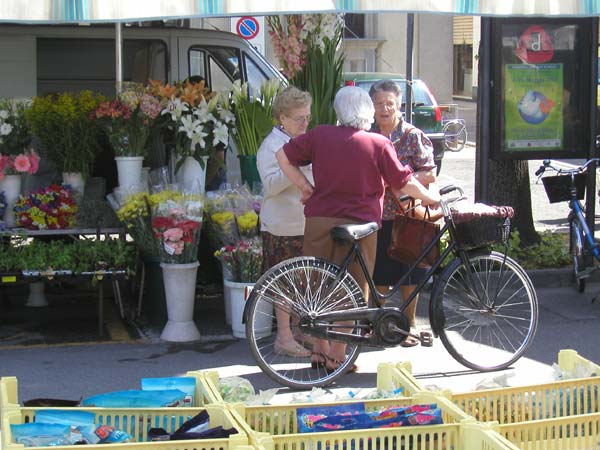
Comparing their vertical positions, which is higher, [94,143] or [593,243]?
[94,143]

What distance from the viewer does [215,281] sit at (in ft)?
26.8

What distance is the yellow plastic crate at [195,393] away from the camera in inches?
149

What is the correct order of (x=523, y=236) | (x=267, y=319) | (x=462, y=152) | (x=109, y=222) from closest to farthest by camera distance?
(x=267, y=319) → (x=109, y=222) → (x=523, y=236) → (x=462, y=152)

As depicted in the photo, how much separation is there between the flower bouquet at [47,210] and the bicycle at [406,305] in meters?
1.55

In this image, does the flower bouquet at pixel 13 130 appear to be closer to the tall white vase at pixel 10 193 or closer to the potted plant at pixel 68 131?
the potted plant at pixel 68 131

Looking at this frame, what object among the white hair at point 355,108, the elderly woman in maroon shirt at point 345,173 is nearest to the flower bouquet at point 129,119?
the elderly woman in maroon shirt at point 345,173

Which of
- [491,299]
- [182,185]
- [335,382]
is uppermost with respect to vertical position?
[182,185]

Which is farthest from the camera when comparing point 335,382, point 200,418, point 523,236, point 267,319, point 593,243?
point 523,236

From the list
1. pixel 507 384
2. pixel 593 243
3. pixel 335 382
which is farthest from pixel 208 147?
pixel 507 384

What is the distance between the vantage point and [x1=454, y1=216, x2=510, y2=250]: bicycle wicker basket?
19.9ft

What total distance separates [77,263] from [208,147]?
1.22m

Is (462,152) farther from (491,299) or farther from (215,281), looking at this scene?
(491,299)

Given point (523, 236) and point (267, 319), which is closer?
point (267, 319)

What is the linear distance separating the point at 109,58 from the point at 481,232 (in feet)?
15.9
